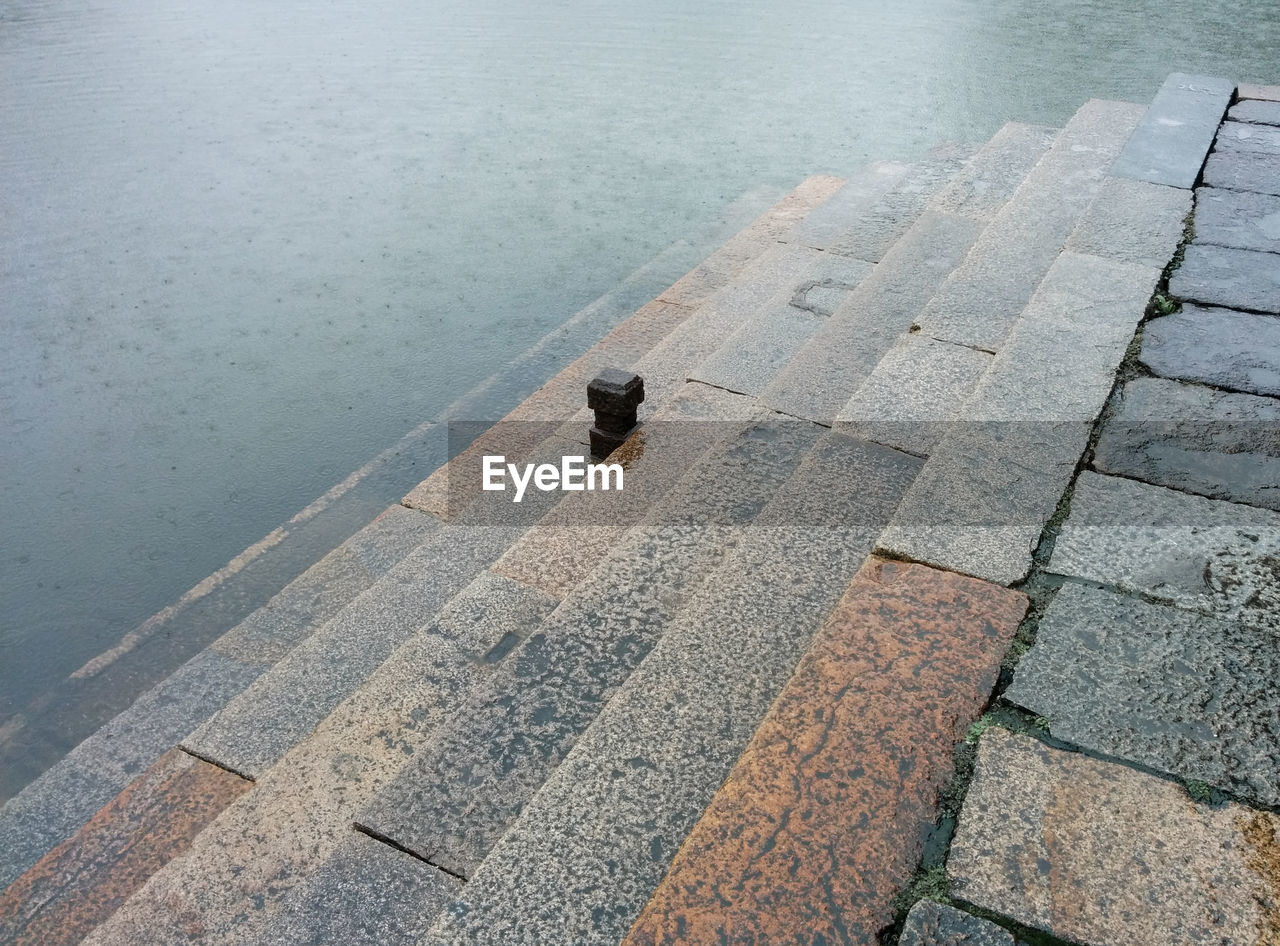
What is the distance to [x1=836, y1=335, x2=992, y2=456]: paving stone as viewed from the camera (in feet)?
9.34

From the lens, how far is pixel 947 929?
4.90 feet

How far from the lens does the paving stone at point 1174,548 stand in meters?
2.16

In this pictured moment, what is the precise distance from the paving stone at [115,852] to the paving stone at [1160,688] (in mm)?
2092

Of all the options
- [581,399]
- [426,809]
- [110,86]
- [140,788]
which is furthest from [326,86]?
[426,809]

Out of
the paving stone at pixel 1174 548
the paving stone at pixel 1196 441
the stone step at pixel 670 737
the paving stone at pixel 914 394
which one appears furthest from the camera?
the paving stone at pixel 914 394

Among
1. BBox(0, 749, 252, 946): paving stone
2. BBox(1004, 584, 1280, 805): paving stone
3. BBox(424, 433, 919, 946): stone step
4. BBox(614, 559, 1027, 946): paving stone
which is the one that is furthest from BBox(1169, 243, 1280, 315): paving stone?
BBox(0, 749, 252, 946): paving stone

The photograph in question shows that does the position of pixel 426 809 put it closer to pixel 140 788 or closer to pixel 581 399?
pixel 140 788

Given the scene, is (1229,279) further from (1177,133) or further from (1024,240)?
(1177,133)

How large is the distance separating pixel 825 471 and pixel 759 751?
1086mm

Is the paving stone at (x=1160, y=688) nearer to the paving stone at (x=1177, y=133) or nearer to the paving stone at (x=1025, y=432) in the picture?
the paving stone at (x=1025, y=432)

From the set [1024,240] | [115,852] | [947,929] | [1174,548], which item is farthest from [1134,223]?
[115,852]

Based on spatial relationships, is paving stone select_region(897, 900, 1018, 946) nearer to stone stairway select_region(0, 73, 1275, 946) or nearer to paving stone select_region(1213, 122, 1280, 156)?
stone stairway select_region(0, 73, 1275, 946)

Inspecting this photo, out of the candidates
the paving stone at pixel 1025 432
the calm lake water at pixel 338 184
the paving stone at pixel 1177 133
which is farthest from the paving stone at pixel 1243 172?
the calm lake water at pixel 338 184

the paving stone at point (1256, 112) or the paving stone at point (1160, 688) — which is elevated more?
the paving stone at point (1256, 112)
